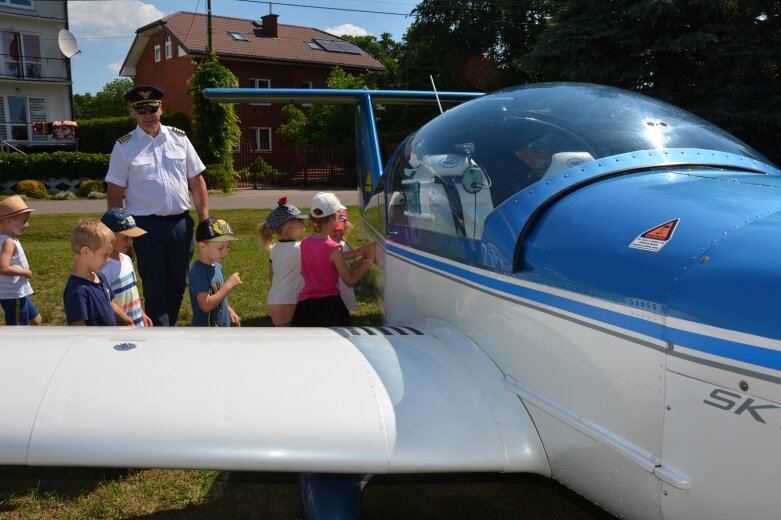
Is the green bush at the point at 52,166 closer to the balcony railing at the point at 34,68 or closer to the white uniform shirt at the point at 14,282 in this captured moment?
A: the balcony railing at the point at 34,68

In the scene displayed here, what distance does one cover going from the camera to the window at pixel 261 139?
35.9 metres

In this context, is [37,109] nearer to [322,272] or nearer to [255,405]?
[322,272]

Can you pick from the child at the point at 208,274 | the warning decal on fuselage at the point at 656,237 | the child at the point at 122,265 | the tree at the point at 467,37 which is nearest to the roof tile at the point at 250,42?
the tree at the point at 467,37

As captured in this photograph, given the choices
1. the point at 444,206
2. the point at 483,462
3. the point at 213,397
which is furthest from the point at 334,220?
the point at 483,462

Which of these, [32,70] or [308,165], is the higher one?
[32,70]

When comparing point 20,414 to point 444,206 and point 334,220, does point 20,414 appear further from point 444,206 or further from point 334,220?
point 334,220

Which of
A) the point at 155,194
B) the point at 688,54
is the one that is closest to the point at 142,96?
the point at 155,194

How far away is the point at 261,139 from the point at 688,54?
1097 inches

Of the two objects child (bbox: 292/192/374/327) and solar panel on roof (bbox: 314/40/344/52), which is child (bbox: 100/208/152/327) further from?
solar panel on roof (bbox: 314/40/344/52)

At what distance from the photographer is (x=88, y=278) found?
132 inches

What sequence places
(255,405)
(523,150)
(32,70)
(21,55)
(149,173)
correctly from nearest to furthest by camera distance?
(255,405) → (523,150) → (149,173) → (21,55) → (32,70)

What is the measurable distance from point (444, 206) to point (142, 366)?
1.44 meters

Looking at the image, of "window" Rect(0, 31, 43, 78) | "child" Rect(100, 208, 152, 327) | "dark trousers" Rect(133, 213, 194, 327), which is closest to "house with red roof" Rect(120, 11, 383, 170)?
"window" Rect(0, 31, 43, 78)

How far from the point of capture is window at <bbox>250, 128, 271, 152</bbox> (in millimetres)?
35938
